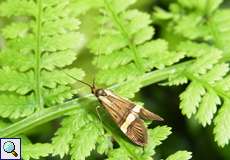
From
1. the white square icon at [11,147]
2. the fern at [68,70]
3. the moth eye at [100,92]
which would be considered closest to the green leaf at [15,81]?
the fern at [68,70]

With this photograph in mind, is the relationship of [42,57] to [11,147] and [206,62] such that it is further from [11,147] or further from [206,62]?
[206,62]

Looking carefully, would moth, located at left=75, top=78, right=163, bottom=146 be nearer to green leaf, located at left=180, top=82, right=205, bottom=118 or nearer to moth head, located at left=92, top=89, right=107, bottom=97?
moth head, located at left=92, top=89, right=107, bottom=97

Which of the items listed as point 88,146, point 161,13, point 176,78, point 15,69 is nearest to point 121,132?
point 88,146

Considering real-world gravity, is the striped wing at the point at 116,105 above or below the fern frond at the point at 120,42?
below

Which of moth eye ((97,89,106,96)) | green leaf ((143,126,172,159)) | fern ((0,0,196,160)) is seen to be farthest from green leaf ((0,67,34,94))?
green leaf ((143,126,172,159))

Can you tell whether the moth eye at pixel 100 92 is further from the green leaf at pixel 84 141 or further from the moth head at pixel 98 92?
the green leaf at pixel 84 141

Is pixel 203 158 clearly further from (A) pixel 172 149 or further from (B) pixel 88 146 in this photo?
(B) pixel 88 146

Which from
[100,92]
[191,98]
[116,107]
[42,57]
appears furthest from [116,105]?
[42,57]

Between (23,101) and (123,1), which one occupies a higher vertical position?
(123,1)
